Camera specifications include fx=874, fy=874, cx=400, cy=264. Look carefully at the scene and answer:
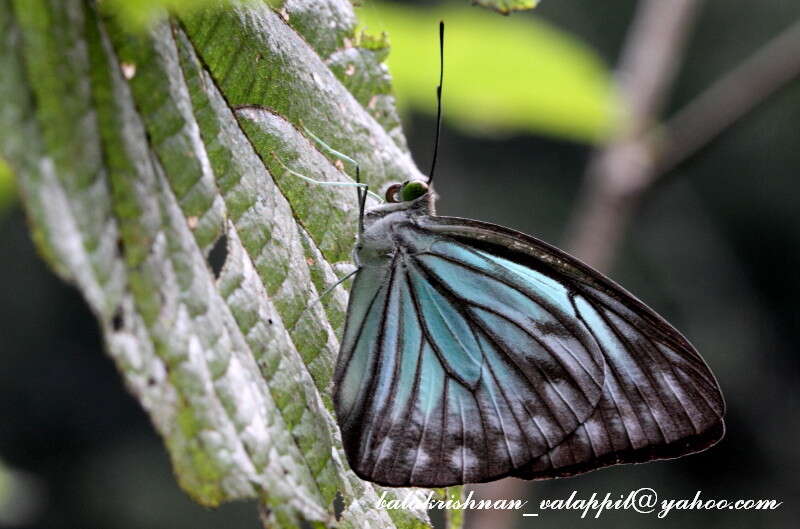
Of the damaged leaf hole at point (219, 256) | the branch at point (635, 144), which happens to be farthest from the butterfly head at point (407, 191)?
the branch at point (635, 144)

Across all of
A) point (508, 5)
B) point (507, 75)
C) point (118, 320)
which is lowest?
point (118, 320)

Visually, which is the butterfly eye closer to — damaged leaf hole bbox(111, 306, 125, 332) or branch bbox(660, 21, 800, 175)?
damaged leaf hole bbox(111, 306, 125, 332)

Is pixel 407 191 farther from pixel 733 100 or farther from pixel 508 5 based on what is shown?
pixel 733 100

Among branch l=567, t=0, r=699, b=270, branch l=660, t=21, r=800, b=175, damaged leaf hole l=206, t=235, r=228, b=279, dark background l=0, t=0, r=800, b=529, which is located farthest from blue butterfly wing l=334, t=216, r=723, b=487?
dark background l=0, t=0, r=800, b=529

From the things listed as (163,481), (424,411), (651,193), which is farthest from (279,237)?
(163,481)

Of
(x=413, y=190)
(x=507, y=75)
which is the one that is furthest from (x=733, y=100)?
(x=413, y=190)

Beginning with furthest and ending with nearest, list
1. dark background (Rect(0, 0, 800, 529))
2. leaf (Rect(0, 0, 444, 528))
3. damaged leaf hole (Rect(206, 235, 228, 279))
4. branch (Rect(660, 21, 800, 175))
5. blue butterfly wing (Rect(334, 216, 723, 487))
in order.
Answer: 1. dark background (Rect(0, 0, 800, 529))
2. branch (Rect(660, 21, 800, 175))
3. blue butterfly wing (Rect(334, 216, 723, 487))
4. damaged leaf hole (Rect(206, 235, 228, 279))
5. leaf (Rect(0, 0, 444, 528))
